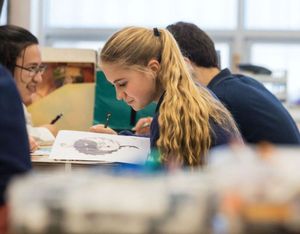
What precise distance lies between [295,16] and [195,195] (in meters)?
4.00

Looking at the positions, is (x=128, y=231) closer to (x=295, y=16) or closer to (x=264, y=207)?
(x=264, y=207)

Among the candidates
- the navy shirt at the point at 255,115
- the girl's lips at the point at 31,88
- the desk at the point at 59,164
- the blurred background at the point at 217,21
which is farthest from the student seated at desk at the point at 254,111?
the blurred background at the point at 217,21

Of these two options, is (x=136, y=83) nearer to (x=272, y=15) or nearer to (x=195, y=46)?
(x=195, y=46)

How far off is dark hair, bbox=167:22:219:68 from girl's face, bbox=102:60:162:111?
0.57 m

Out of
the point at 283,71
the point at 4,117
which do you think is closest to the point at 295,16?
the point at 283,71

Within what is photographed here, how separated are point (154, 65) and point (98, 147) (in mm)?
391

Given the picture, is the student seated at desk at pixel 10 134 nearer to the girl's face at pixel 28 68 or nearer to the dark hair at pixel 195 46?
the girl's face at pixel 28 68

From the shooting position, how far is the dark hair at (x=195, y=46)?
2236 millimetres

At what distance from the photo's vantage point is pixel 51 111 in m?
2.54

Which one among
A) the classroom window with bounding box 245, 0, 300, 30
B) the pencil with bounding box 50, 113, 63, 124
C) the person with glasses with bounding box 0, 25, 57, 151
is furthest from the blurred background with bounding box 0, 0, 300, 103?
the person with glasses with bounding box 0, 25, 57, 151

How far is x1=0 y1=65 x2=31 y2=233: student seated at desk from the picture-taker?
1141mm

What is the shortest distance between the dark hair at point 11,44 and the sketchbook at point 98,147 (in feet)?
1.00

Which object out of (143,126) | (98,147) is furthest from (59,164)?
(143,126)

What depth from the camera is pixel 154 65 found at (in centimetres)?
163
